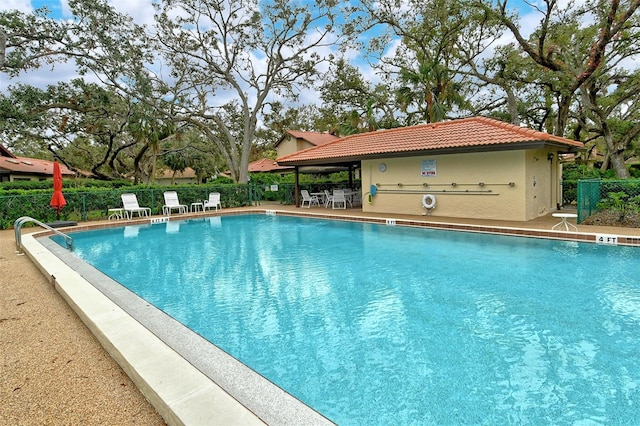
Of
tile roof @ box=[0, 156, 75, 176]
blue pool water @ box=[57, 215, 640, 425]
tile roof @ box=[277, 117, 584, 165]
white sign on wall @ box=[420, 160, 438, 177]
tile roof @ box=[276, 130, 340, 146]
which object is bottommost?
blue pool water @ box=[57, 215, 640, 425]

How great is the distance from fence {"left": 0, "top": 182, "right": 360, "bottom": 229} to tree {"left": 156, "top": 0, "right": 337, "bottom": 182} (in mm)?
4660

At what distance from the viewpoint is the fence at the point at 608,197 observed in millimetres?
9812

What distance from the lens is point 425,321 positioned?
4.49 m

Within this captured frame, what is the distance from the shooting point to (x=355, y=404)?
288 centimetres

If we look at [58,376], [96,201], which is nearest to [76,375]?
[58,376]

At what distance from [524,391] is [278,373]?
209cm

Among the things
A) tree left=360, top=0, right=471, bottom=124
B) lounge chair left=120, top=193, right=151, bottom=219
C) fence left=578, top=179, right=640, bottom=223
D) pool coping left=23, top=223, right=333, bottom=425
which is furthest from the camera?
tree left=360, top=0, right=471, bottom=124

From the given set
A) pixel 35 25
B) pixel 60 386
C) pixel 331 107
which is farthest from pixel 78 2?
pixel 60 386

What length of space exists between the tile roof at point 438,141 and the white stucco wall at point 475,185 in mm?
517

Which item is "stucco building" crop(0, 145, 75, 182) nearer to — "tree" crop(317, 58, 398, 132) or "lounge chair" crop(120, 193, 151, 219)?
"lounge chair" crop(120, 193, 151, 219)

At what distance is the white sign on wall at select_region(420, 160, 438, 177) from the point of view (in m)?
13.2

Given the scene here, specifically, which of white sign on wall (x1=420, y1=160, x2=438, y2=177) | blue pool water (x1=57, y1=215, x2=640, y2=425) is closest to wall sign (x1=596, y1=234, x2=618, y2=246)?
blue pool water (x1=57, y1=215, x2=640, y2=425)

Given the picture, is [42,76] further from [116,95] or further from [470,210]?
[470,210]

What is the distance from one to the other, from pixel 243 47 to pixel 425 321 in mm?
22352
